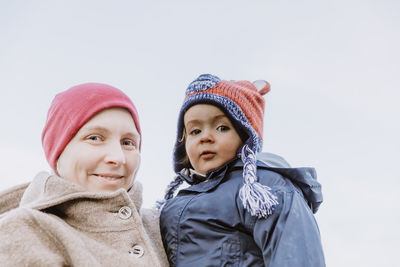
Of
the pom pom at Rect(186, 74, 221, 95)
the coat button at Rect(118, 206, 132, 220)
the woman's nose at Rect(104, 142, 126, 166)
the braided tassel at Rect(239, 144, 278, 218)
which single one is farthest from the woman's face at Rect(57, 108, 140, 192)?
the braided tassel at Rect(239, 144, 278, 218)

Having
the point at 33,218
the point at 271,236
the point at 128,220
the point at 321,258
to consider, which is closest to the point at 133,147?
the point at 128,220

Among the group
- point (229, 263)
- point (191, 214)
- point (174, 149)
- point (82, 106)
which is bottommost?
point (229, 263)

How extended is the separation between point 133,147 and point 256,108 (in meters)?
0.86

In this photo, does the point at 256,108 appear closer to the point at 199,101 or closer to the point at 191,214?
the point at 199,101

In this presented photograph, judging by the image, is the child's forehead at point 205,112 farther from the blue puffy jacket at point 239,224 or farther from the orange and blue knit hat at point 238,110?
Answer: the blue puffy jacket at point 239,224

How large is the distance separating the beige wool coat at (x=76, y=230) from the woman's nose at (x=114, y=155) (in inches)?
6.1

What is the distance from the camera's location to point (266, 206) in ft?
7.50

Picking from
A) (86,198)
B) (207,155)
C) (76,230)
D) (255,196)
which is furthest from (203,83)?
(76,230)

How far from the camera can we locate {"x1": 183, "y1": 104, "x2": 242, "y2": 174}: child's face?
2746mm

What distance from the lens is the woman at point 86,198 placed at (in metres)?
2.12

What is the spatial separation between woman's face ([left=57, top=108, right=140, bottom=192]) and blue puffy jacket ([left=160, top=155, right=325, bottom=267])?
1.28 ft

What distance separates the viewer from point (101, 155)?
2.46 meters

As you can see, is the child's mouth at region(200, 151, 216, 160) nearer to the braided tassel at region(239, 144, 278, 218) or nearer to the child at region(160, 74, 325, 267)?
the child at region(160, 74, 325, 267)

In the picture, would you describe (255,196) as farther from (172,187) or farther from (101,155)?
(172,187)
